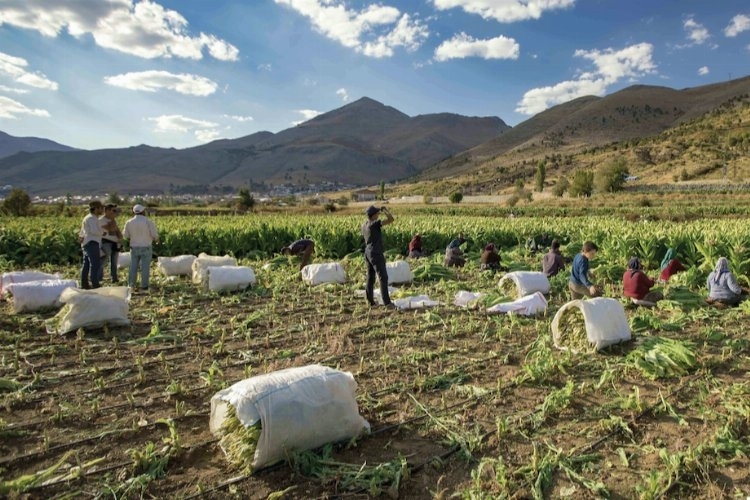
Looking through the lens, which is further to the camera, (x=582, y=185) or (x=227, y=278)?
(x=582, y=185)

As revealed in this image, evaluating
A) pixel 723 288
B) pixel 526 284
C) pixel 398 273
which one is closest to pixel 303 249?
pixel 398 273

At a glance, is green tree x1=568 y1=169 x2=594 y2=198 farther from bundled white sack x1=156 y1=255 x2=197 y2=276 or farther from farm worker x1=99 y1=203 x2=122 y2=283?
farm worker x1=99 y1=203 x2=122 y2=283

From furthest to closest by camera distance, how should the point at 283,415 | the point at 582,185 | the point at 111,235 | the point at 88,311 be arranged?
1. the point at 582,185
2. the point at 111,235
3. the point at 88,311
4. the point at 283,415

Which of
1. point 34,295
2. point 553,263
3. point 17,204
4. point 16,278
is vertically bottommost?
point 553,263

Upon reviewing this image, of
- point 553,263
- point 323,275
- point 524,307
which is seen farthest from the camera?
point 323,275

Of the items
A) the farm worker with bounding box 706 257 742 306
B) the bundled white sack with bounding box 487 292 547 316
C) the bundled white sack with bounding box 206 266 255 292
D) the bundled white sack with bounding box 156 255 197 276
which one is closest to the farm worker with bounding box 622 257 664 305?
the farm worker with bounding box 706 257 742 306

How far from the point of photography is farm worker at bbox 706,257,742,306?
810 cm

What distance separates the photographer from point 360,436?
150 inches

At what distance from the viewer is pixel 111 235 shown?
968cm

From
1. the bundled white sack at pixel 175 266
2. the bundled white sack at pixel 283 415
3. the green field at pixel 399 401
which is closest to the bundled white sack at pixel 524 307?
the green field at pixel 399 401

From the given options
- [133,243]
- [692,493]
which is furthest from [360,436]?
[133,243]

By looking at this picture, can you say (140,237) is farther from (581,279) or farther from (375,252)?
(581,279)

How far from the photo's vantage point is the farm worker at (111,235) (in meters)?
9.23

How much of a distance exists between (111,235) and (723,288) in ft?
36.8
